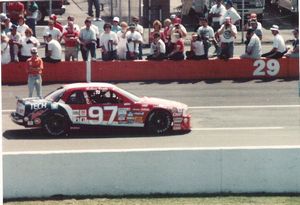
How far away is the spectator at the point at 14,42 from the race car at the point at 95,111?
216 inches

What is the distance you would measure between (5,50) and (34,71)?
3.03 metres

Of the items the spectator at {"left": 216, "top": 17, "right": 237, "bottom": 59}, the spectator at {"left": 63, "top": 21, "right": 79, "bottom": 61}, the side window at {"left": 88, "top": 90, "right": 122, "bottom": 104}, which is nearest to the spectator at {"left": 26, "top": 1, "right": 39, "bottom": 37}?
the spectator at {"left": 63, "top": 21, "right": 79, "bottom": 61}

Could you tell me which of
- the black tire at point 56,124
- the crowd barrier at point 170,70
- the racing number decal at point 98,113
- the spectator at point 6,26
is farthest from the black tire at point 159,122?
the spectator at point 6,26

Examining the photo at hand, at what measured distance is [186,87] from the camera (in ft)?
70.2

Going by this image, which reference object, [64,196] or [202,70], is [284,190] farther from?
[202,70]

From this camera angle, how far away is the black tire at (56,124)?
53.3 ft

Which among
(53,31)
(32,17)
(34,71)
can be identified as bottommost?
(34,71)

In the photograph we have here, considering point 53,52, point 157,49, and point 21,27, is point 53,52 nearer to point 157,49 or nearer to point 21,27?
point 21,27

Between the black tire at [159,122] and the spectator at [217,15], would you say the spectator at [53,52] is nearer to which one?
the spectator at [217,15]

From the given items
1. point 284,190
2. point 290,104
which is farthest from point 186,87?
point 284,190

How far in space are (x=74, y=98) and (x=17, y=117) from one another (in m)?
1.18

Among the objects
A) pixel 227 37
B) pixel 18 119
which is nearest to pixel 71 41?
pixel 227 37

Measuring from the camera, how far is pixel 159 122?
16.6 m

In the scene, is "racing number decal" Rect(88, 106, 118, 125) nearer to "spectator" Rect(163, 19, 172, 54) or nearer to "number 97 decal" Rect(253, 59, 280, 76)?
"spectator" Rect(163, 19, 172, 54)
